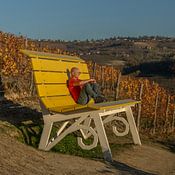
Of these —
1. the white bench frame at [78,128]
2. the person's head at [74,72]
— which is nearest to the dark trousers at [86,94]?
the person's head at [74,72]

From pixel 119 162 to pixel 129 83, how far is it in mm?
12371

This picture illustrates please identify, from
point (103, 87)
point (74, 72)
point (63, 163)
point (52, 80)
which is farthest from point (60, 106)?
point (103, 87)

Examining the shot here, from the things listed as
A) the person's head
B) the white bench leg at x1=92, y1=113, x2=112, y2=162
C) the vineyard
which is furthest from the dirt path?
the vineyard

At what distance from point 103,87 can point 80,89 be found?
10769 mm

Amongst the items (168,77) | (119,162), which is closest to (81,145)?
(119,162)

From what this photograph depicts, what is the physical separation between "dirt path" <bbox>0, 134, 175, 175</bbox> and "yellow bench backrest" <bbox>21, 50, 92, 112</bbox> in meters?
1.00

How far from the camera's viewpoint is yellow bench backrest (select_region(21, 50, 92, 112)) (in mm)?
10016

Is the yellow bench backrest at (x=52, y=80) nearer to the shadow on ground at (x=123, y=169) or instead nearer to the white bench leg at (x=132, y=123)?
the shadow on ground at (x=123, y=169)

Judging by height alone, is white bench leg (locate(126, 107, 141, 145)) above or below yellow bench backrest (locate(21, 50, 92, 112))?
below

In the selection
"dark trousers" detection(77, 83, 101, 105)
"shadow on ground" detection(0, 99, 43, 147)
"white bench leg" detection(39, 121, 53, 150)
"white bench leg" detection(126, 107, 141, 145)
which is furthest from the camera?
"white bench leg" detection(126, 107, 141, 145)

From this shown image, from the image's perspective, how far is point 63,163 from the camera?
8672mm

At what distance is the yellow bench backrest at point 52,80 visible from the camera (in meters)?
10.0

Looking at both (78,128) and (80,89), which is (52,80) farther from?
(78,128)

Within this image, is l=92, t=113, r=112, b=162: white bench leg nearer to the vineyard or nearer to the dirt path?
the dirt path
